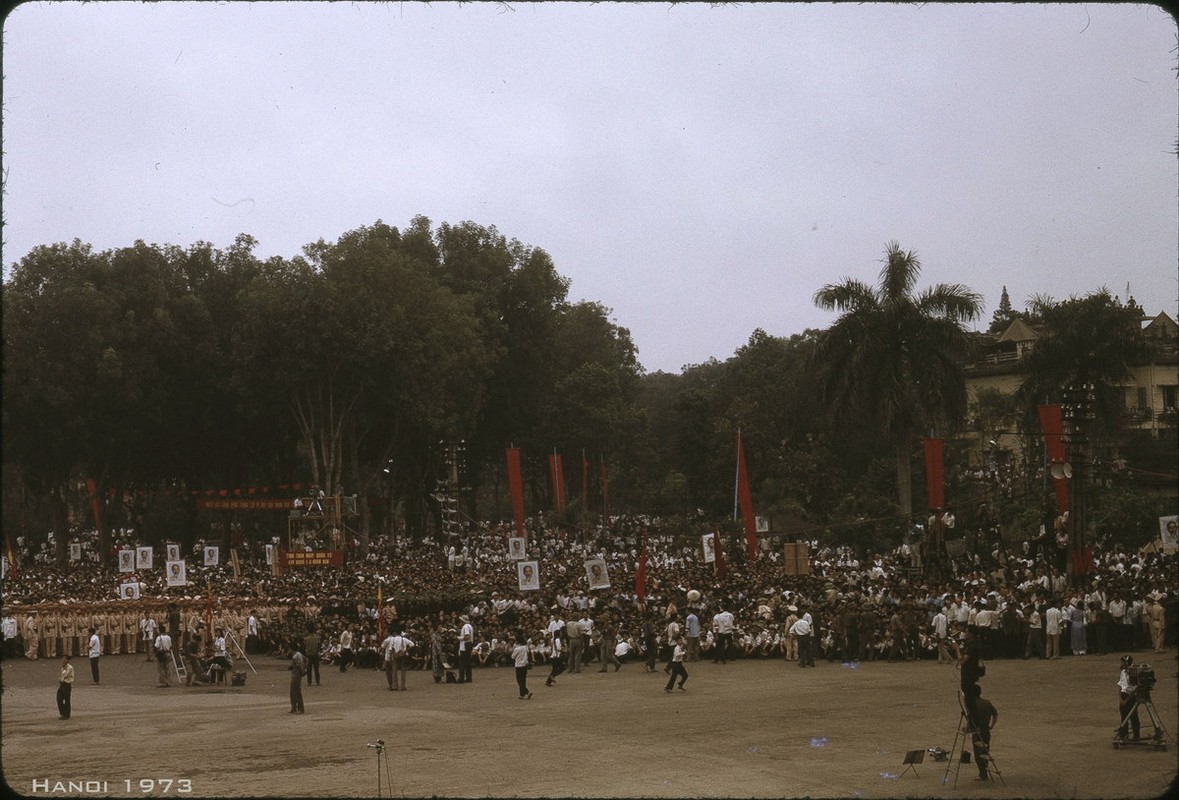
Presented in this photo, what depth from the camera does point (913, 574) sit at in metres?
31.5

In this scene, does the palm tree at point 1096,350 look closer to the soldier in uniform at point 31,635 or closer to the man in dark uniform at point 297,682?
the man in dark uniform at point 297,682

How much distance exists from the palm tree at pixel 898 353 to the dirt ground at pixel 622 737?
12765 mm

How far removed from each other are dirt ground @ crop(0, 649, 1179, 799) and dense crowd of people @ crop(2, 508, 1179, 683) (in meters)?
1.05

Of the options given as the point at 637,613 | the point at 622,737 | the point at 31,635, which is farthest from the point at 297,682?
the point at 31,635

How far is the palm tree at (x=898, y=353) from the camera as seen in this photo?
35344 mm

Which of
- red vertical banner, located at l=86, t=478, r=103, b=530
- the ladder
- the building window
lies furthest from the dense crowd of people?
red vertical banner, located at l=86, t=478, r=103, b=530

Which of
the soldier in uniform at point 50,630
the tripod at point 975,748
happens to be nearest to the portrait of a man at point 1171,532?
the tripod at point 975,748

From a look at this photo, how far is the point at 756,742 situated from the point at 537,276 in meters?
51.9

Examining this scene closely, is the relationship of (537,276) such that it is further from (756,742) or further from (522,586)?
(756,742)

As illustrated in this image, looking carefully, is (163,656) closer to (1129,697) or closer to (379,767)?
(379,767)

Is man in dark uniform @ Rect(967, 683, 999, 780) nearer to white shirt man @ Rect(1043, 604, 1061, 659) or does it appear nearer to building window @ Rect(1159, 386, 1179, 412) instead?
white shirt man @ Rect(1043, 604, 1061, 659)

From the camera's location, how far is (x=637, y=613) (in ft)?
98.7

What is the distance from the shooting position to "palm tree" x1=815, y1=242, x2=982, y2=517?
3534 centimetres

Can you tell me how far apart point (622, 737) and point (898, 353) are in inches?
873
